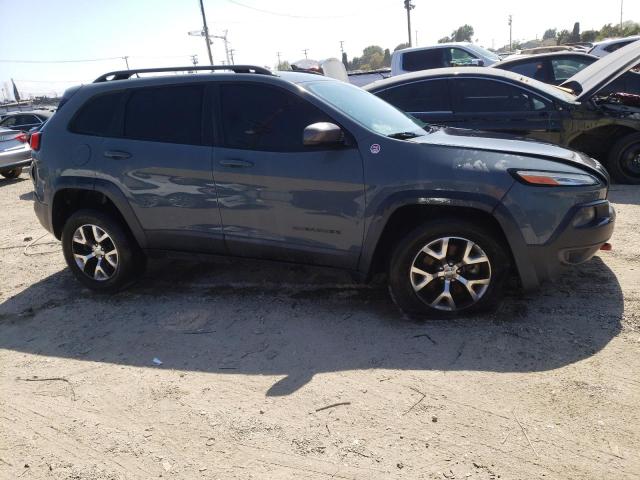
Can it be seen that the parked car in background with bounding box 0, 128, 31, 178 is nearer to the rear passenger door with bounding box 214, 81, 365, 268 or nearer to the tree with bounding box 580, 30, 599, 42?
the rear passenger door with bounding box 214, 81, 365, 268

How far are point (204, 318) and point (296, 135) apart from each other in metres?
1.56

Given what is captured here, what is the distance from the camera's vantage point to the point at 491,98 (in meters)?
6.74

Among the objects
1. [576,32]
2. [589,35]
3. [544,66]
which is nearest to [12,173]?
[544,66]

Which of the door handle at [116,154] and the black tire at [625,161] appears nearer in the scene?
the door handle at [116,154]

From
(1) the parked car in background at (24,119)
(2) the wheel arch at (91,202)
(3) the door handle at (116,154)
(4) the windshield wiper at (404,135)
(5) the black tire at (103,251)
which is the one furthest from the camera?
(1) the parked car in background at (24,119)

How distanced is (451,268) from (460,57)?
12.2 meters

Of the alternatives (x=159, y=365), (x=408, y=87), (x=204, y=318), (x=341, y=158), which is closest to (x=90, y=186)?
(x=204, y=318)

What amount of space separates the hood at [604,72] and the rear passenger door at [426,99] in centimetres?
163

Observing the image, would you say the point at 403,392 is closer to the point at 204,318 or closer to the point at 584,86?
the point at 204,318

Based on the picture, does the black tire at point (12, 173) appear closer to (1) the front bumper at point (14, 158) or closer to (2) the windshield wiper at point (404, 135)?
(1) the front bumper at point (14, 158)

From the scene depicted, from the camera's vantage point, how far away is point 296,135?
3.75 meters

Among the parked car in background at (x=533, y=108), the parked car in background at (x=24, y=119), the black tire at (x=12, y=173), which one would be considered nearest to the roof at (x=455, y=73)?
the parked car in background at (x=533, y=108)

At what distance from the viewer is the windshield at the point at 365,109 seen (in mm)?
3834

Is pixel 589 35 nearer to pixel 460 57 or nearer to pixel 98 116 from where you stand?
pixel 460 57
